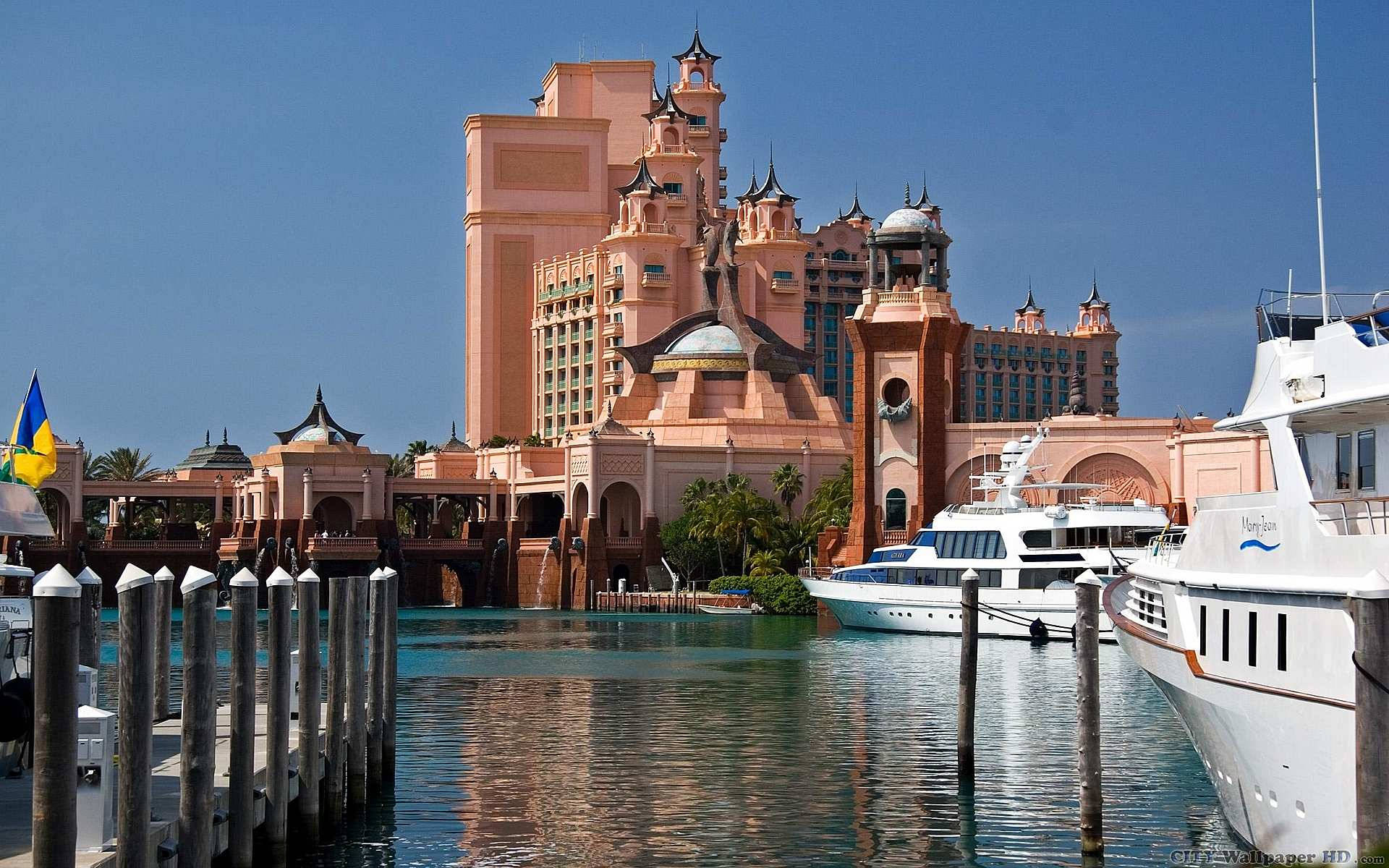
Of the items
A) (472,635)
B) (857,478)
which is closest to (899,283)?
(857,478)

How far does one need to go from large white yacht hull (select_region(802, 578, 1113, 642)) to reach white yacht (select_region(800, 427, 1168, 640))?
40 mm

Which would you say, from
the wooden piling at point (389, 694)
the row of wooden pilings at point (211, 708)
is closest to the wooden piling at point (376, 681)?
the row of wooden pilings at point (211, 708)

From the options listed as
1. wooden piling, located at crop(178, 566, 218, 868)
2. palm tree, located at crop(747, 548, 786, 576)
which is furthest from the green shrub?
wooden piling, located at crop(178, 566, 218, 868)

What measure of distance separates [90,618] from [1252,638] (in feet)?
50.7

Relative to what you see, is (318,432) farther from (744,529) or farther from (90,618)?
(90,618)

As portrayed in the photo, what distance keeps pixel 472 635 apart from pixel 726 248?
64569 millimetres

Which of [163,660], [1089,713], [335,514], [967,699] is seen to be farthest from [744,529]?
[1089,713]

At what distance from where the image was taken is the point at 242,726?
73.0 ft

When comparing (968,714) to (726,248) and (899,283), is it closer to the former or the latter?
(899,283)

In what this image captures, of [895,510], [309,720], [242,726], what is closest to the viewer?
[242,726]

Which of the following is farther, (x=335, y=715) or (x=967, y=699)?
(x=967, y=699)

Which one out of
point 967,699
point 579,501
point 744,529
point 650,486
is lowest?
point 967,699

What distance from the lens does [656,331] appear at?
501ft

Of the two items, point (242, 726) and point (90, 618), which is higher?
point (90, 618)
